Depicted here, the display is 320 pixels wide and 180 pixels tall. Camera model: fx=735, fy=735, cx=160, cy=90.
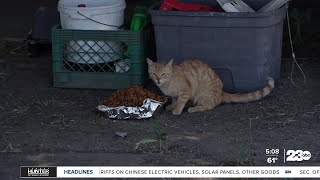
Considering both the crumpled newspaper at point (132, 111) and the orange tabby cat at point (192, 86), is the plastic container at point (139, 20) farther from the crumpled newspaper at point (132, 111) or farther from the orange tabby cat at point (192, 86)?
the crumpled newspaper at point (132, 111)

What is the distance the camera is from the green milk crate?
20.1 feet

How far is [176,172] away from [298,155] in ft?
2.81

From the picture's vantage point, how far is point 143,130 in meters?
5.29

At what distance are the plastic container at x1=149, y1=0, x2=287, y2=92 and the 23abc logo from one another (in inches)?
51.5

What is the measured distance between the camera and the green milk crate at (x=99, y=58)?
20.1ft

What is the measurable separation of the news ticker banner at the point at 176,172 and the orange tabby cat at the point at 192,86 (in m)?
1.22

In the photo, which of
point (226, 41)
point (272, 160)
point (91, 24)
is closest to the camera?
point (272, 160)

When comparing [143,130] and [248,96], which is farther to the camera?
[248,96]

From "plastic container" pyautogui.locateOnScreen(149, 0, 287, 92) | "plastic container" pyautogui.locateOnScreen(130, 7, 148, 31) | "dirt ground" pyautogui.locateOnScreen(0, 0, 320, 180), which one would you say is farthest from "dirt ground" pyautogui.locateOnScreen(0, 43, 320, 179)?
"plastic container" pyautogui.locateOnScreen(130, 7, 148, 31)

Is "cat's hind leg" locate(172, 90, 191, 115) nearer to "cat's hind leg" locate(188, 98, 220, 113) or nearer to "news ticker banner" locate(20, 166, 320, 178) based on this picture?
"cat's hind leg" locate(188, 98, 220, 113)

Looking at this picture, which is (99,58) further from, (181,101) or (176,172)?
(176,172)

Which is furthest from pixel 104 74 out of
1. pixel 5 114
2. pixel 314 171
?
pixel 314 171

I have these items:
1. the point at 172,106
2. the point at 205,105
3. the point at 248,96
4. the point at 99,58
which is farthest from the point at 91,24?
the point at 248,96

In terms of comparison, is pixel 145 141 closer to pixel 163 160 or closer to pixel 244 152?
pixel 163 160
